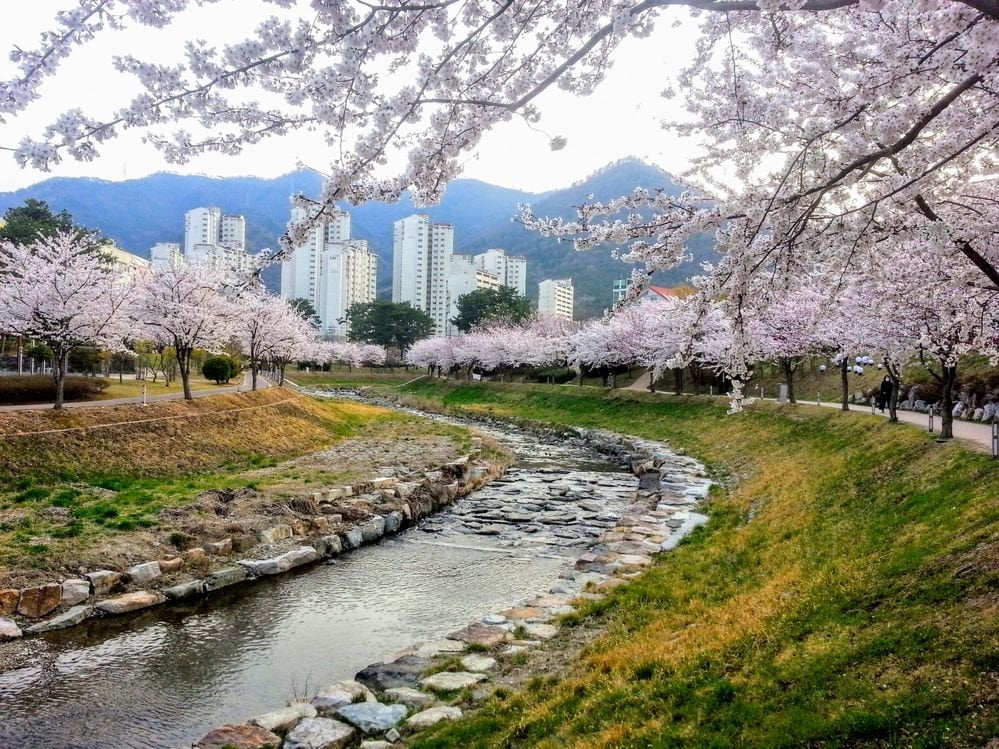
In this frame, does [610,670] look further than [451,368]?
No

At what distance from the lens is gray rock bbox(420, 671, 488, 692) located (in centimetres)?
663

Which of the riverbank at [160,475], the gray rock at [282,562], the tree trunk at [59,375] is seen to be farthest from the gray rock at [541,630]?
the tree trunk at [59,375]

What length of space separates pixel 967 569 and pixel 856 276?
4.09m

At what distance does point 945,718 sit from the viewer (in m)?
4.03

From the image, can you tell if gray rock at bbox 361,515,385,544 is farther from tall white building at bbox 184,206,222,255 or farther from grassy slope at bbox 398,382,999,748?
tall white building at bbox 184,206,222,255

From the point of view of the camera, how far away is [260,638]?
8609 mm

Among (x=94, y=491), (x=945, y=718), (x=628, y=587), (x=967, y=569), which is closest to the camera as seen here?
(x=945, y=718)

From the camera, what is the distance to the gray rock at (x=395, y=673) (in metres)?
6.95

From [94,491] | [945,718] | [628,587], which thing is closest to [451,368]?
[94,491]

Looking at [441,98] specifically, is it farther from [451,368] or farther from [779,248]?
[451,368]

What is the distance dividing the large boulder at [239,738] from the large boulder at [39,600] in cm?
440

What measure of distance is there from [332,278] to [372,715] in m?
152

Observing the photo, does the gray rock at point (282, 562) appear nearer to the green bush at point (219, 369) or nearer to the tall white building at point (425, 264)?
the green bush at point (219, 369)

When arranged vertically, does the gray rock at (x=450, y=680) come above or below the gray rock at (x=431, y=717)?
below
